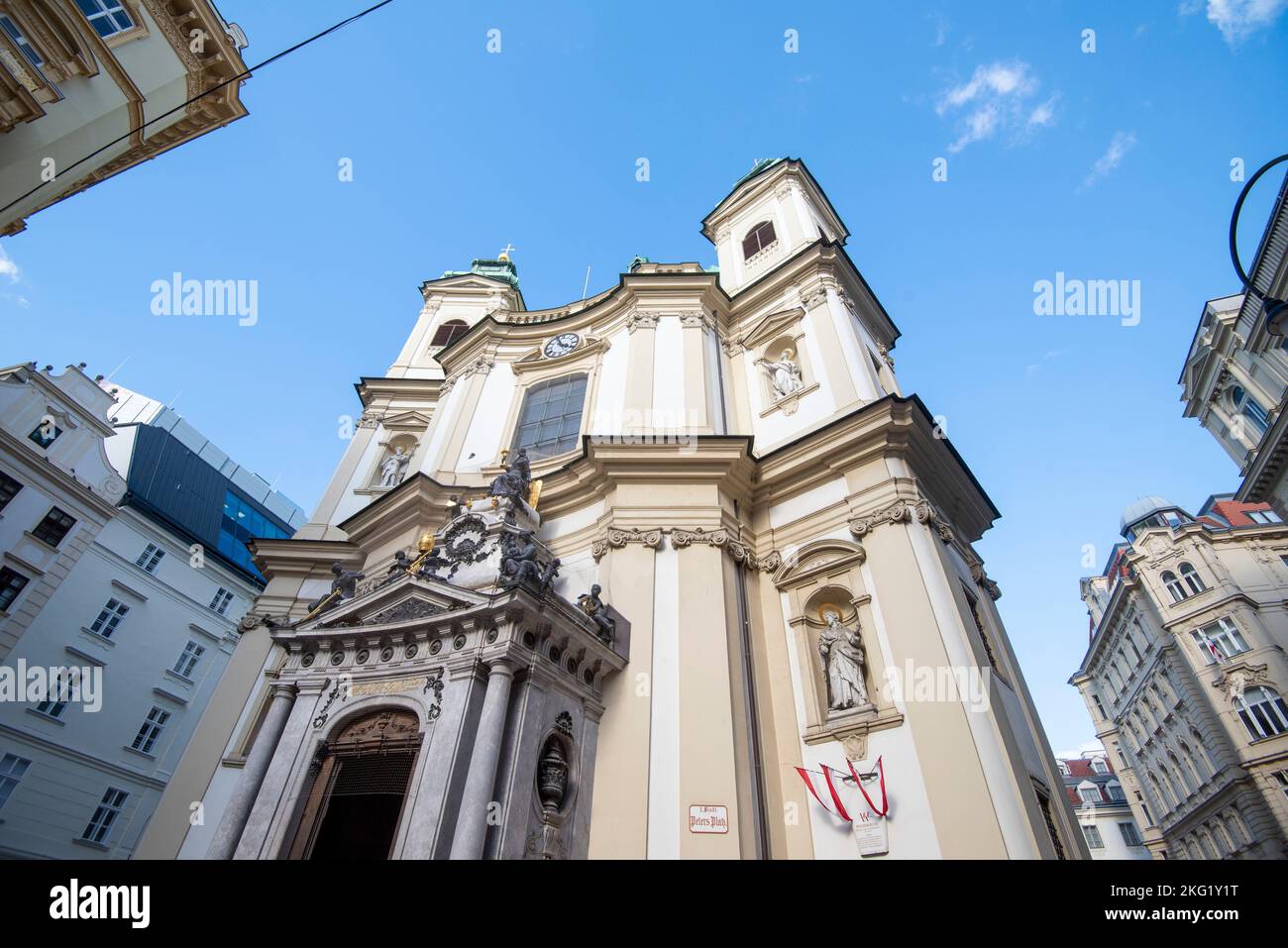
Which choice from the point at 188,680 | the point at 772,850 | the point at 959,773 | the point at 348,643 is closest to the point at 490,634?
the point at 348,643

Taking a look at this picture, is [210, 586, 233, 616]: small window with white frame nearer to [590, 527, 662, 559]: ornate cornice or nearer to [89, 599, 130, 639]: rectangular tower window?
[89, 599, 130, 639]: rectangular tower window

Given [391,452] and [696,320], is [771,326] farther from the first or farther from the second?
[391,452]

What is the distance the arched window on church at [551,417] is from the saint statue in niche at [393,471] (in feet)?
13.2

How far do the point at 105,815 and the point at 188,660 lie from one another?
240 inches

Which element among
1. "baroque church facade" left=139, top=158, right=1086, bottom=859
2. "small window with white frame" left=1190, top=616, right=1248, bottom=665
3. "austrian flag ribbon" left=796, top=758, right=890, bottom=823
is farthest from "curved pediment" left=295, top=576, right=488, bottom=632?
"small window with white frame" left=1190, top=616, right=1248, bottom=665

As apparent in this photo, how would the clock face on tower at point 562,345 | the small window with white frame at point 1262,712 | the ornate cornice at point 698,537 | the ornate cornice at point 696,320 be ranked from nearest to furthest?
the ornate cornice at point 698,537 → the ornate cornice at point 696,320 → the clock face on tower at point 562,345 → the small window with white frame at point 1262,712

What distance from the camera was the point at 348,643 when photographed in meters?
9.02

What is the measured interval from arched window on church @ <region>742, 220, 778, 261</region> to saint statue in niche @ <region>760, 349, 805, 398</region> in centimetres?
508

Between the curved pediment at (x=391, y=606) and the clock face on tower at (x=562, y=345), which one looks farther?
the clock face on tower at (x=562, y=345)

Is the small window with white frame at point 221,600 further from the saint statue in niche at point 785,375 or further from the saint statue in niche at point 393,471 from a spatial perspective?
the saint statue in niche at point 785,375

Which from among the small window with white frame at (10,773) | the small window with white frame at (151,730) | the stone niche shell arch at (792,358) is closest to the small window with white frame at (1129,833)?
the stone niche shell arch at (792,358)

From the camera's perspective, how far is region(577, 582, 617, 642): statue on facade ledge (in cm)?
952

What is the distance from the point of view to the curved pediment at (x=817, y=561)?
1050cm
